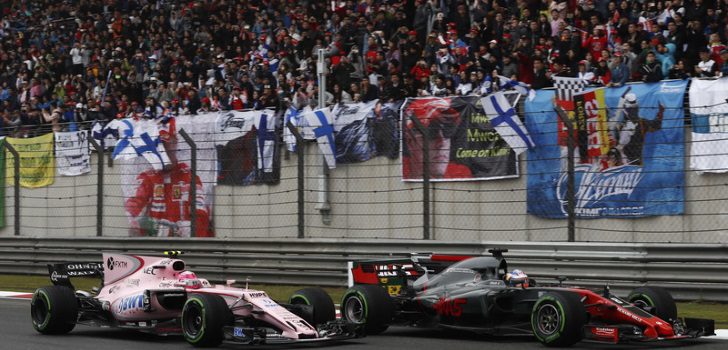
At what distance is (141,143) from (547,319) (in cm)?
1151

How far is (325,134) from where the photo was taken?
17.8 m

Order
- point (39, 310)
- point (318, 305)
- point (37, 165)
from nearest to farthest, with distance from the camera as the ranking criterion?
point (318, 305) → point (39, 310) → point (37, 165)

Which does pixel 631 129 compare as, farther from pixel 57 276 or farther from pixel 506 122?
pixel 57 276

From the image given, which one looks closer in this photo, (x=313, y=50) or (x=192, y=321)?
(x=192, y=321)

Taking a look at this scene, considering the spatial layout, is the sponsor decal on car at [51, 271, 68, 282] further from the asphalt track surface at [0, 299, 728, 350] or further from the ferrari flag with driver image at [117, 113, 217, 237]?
the ferrari flag with driver image at [117, 113, 217, 237]

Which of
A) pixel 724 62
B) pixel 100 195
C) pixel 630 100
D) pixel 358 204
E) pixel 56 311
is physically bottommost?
pixel 56 311

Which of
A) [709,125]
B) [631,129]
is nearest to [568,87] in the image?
[631,129]

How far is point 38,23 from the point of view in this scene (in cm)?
3250

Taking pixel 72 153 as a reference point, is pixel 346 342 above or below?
below

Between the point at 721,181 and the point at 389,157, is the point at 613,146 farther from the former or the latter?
the point at 389,157

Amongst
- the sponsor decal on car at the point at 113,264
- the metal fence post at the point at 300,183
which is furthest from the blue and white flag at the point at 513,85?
the sponsor decal on car at the point at 113,264

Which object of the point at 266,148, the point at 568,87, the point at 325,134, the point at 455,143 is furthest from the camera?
the point at 266,148

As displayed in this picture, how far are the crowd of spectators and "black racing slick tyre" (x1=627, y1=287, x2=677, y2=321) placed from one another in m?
4.80

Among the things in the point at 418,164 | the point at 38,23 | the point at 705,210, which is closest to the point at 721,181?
the point at 705,210
